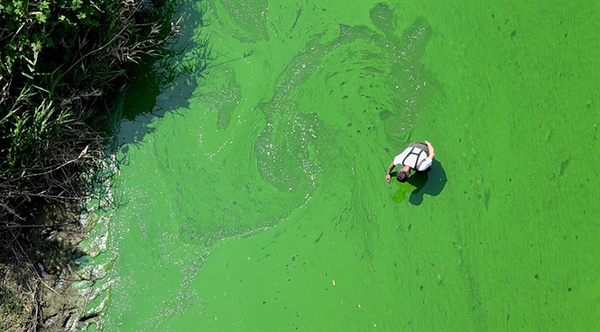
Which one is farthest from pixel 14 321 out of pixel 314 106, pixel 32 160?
pixel 314 106

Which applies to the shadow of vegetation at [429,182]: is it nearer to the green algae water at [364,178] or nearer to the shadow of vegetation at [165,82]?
the green algae water at [364,178]

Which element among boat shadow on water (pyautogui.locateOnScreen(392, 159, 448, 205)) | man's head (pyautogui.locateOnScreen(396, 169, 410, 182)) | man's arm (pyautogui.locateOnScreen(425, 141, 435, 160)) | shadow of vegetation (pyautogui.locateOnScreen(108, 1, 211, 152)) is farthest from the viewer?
shadow of vegetation (pyautogui.locateOnScreen(108, 1, 211, 152))

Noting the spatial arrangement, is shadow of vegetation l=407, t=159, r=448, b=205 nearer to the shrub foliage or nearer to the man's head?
the man's head

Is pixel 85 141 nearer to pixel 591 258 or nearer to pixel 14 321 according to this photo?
pixel 14 321

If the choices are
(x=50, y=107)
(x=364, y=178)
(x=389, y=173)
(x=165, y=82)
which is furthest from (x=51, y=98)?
(x=389, y=173)

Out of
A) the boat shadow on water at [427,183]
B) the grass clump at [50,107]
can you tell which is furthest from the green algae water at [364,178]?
the grass clump at [50,107]

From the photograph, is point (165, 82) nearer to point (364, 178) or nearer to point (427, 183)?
point (364, 178)

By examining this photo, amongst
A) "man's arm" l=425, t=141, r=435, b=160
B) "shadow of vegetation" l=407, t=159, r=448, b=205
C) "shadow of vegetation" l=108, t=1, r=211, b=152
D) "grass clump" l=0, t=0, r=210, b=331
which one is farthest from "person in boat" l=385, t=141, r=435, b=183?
"grass clump" l=0, t=0, r=210, b=331

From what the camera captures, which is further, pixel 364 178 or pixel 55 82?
pixel 364 178
